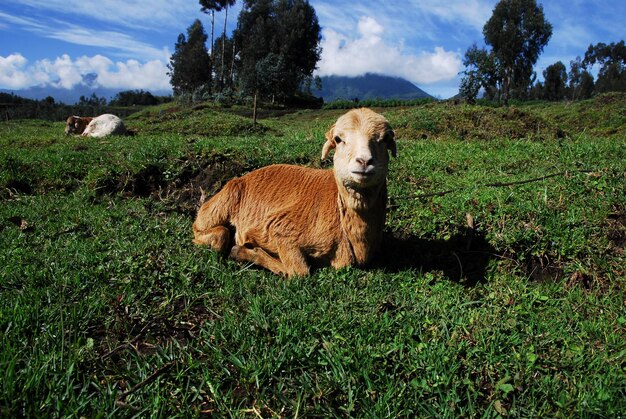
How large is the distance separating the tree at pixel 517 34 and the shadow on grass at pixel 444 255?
164 feet

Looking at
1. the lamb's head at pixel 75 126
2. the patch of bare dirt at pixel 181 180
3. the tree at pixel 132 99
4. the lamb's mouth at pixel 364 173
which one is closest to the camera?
the lamb's mouth at pixel 364 173

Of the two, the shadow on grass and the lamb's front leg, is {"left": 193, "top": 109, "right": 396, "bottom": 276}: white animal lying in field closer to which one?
the lamb's front leg

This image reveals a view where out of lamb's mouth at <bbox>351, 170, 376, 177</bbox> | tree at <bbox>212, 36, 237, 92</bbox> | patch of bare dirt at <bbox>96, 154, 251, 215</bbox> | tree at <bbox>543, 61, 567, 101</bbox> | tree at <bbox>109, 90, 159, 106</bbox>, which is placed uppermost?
tree at <bbox>543, 61, 567, 101</bbox>

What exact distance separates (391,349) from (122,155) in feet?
20.6

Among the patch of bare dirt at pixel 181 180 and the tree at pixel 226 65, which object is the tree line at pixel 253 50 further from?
the patch of bare dirt at pixel 181 180

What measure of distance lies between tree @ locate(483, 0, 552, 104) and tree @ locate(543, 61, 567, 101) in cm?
3434

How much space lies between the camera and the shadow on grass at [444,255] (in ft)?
14.3

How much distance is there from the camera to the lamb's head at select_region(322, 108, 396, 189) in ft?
11.2

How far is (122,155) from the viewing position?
748 cm

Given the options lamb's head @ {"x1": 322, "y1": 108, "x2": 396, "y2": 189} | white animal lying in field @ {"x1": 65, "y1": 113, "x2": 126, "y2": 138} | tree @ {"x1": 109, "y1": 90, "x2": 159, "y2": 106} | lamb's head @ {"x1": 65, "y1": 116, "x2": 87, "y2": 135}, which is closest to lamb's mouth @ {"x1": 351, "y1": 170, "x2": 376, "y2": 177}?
lamb's head @ {"x1": 322, "y1": 108, "x2": 396, "y2": 189}

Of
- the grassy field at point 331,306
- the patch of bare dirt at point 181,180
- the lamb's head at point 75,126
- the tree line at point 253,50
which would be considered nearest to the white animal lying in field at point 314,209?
the grassy field at point 331,306

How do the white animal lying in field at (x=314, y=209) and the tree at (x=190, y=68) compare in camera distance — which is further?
the tree at (x=190, y=68)

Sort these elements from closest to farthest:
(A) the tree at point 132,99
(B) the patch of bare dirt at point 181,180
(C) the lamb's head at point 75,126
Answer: (B) the patch of bare dirt at point 181,180 → (C) the lamb's head at point 75,126 → (A) the tree at point 132,99

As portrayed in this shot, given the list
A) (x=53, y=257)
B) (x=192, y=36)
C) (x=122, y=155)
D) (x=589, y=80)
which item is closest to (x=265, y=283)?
(x=53, y=257)
